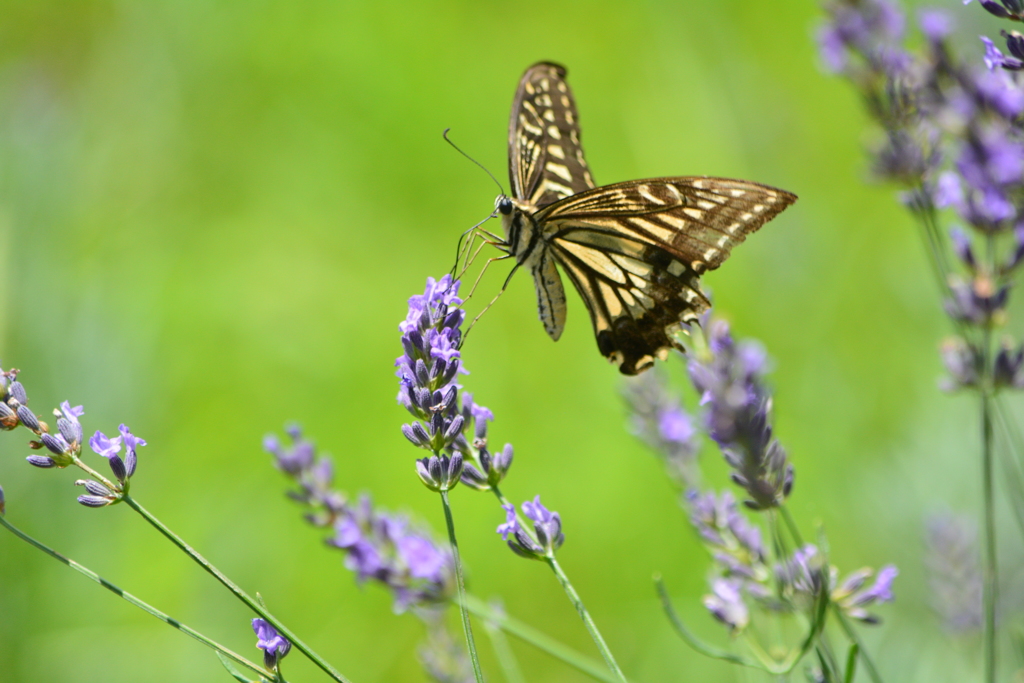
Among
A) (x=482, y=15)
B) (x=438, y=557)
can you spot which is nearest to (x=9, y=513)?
(x=438, y=557)

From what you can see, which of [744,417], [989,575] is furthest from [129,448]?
[989,575]

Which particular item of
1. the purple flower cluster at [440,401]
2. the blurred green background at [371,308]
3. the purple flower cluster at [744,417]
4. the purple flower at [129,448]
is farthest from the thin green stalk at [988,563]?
the purple flower at [129,448]

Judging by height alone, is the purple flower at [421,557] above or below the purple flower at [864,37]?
below

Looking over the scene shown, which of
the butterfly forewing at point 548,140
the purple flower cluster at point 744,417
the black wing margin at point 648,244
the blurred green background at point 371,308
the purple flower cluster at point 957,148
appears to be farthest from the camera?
the blurred green background at point 371,308

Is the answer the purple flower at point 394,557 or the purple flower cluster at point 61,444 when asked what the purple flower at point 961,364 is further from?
the purple flower cluster at point 61,444

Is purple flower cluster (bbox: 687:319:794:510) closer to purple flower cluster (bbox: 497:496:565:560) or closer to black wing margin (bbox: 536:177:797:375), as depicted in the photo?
black wing margin (bbox: 536:177:797:375)
